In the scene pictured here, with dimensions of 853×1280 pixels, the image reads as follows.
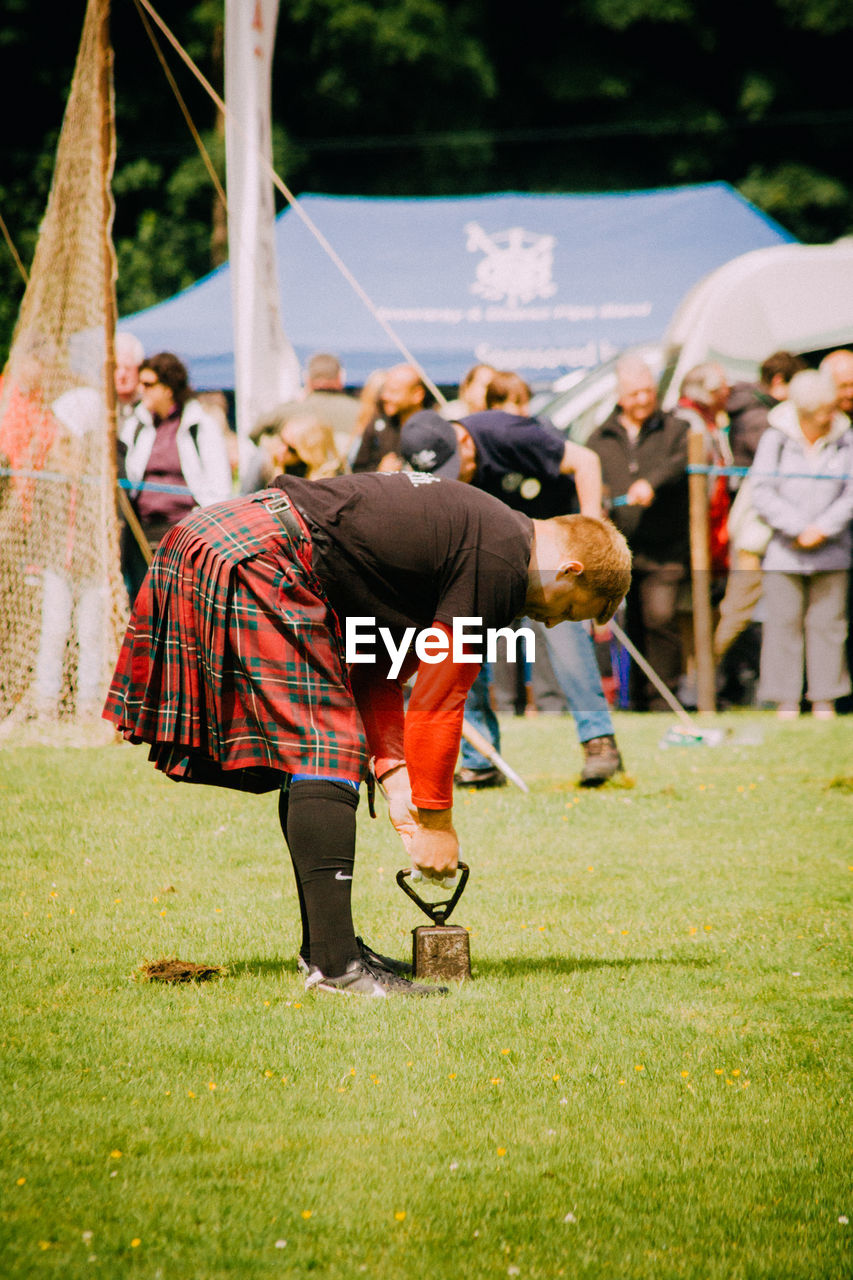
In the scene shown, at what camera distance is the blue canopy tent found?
47.1 feet

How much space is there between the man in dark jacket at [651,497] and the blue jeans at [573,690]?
9.17 ft

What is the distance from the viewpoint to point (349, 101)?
25031 mm

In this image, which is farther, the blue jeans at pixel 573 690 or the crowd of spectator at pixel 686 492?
the crowd of spectator at pixel 686 492

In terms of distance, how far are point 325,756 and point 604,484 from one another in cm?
650

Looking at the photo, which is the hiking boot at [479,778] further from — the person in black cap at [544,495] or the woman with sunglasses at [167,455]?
the woman with sunglasses at [167,455]

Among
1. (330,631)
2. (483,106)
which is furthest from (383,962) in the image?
(483,106)

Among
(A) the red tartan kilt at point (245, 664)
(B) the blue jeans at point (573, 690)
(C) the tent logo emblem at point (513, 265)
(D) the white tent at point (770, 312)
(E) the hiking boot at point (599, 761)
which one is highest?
(C) the tent logo emblem at point (513, 265)

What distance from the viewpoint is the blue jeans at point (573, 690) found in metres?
6.88

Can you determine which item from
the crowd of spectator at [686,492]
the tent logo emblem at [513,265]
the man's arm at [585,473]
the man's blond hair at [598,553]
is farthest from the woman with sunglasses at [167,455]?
the tent logo emblem at [513,265]

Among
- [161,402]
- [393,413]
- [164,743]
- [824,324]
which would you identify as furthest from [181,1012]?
[824,324]

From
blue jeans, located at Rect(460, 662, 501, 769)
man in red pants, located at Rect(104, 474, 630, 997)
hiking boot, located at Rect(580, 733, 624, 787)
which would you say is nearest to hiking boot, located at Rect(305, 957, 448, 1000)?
man in red pants, located at Rect(104, 474, 630, 997)

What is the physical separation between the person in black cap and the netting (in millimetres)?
1988

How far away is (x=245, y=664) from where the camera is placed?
3.57 m

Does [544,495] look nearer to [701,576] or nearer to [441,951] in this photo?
[701,576]
